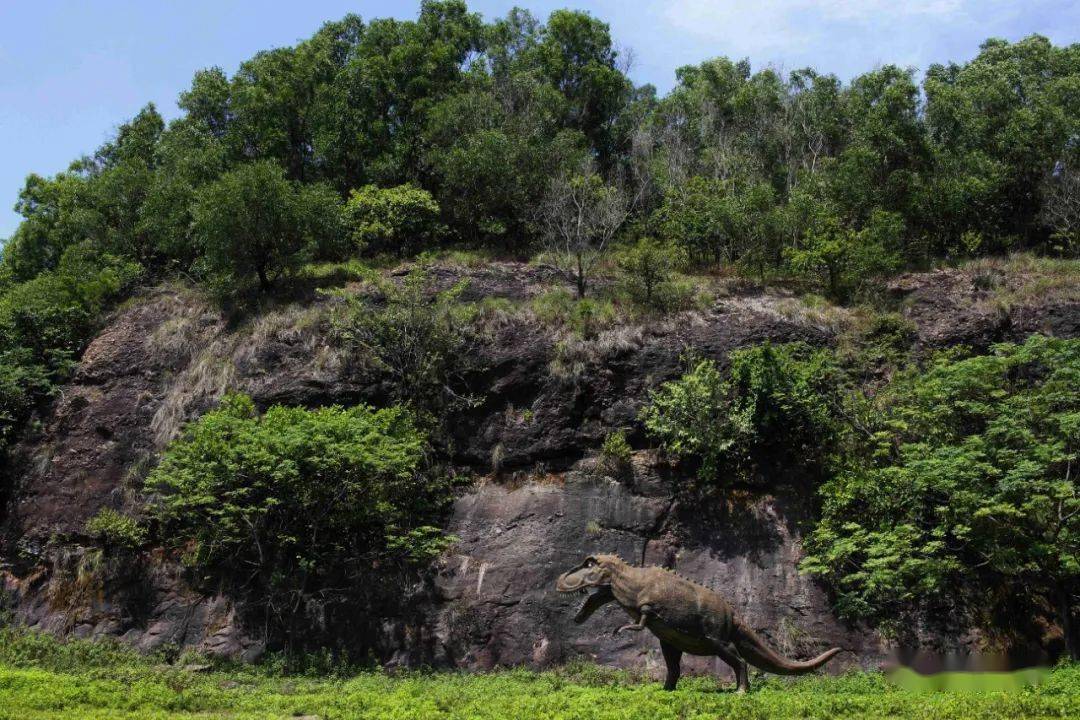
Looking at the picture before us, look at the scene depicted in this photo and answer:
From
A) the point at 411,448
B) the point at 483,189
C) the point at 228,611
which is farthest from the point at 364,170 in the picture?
the point at 228,611

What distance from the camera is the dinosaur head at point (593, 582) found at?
12430 millimetres

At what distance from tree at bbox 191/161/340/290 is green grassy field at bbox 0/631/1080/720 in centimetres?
1043

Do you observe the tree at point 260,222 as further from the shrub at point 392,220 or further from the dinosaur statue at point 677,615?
the dinosaur statue at point 677,615

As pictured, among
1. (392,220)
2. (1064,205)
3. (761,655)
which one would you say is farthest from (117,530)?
(1064,205)

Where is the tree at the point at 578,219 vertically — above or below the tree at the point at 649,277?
above

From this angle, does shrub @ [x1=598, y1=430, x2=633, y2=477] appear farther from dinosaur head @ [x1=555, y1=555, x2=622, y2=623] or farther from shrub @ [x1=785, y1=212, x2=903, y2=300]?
shrub @ [x1=785, y1=212, x2=903, y2=300]

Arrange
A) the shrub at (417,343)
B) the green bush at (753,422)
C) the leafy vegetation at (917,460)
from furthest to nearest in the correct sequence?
1. the shrub at (417,343)
2. the green bush at (753,422)
3. the leafy vegetation at (917,460)

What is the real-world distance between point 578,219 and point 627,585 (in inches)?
498

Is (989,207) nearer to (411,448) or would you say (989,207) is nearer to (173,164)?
(411,448)

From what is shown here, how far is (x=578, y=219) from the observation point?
23.0m

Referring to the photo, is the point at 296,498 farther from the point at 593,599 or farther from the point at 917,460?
the point at 917,460

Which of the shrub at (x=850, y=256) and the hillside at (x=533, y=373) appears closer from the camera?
the hillside at (x=533, y=373)

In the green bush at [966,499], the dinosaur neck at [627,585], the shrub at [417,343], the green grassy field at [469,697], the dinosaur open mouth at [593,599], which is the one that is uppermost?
the shrub at [417,343]

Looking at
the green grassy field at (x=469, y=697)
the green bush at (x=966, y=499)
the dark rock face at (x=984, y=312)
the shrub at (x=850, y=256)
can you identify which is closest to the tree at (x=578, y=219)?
the shrub at (x=850, y=256)
